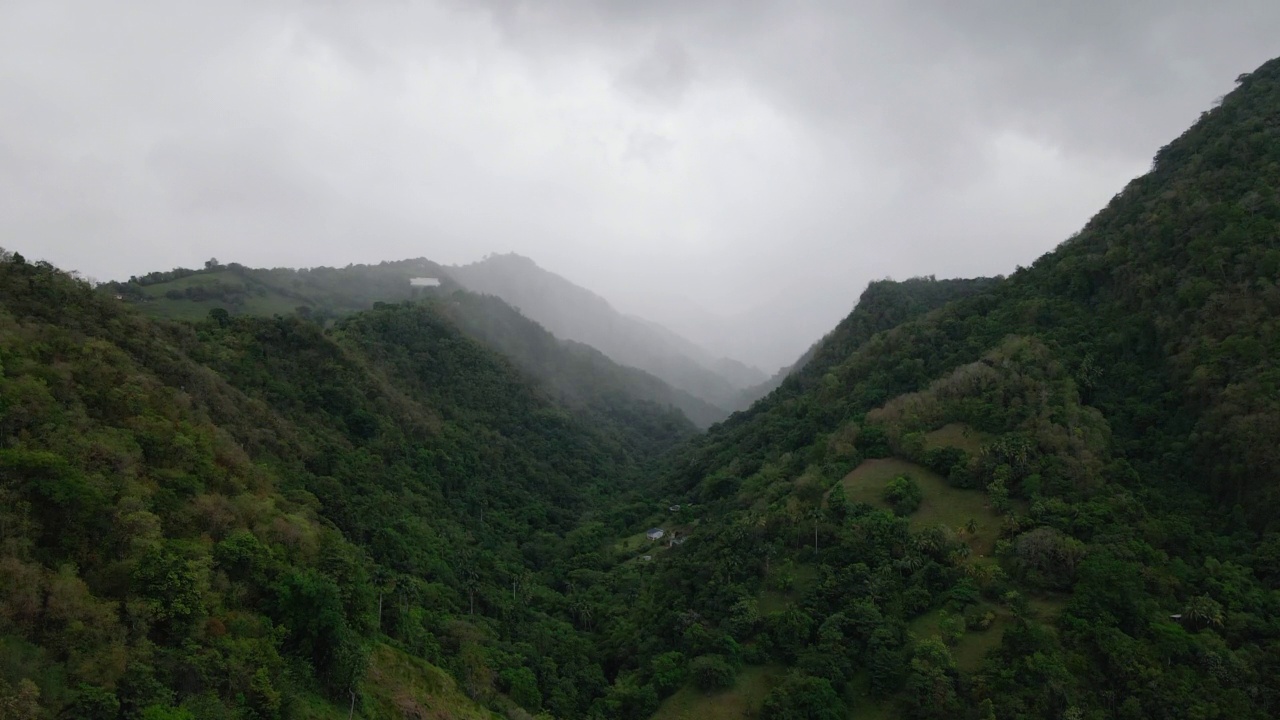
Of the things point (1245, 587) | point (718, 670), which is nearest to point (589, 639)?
point (718, 670)

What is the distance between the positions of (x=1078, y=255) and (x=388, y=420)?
235ft

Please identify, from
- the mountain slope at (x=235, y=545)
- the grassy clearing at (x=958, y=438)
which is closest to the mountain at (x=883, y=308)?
the grassy clearing at (x=958, y=438)

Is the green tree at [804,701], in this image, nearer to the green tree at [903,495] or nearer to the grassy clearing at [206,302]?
the green tree at [903,495]

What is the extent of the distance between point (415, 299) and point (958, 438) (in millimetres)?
104257

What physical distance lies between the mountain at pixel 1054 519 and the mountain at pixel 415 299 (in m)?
69.1

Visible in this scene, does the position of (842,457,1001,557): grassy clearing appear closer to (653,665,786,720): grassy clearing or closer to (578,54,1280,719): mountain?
(578,54,1280,719): mountain

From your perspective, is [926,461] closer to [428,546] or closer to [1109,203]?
[428,546]

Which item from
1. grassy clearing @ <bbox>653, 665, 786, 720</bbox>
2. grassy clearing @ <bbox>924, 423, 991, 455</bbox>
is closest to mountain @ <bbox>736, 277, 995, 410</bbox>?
grassy clearing @ <bbox>924, 423, 991, 455</bbox>

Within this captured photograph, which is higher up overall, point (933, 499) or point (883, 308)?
point (883, 308)

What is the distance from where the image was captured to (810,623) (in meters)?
42.9

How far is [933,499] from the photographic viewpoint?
51375mm

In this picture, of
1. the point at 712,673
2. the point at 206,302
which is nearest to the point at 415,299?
the point at 206,302

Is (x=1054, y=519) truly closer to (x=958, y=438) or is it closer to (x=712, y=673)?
→ (x=958, y=438)

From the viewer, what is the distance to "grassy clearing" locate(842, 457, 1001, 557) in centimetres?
4678
